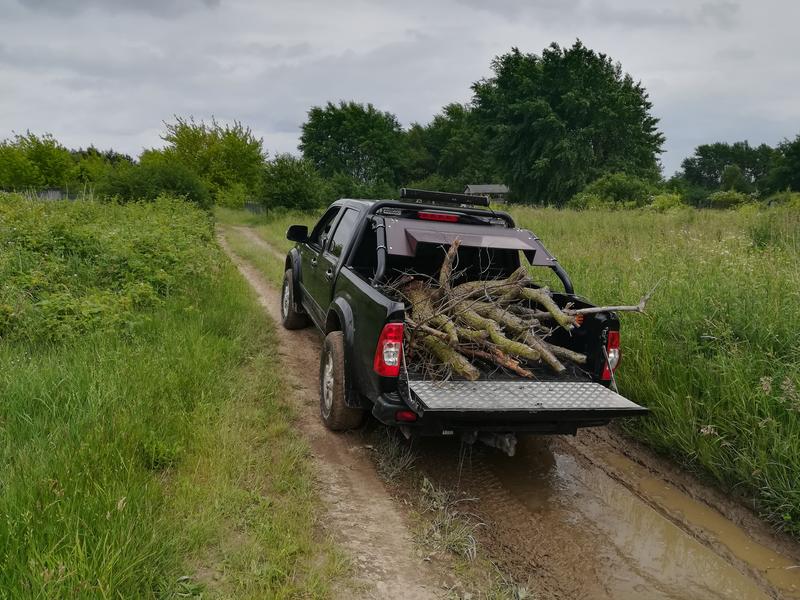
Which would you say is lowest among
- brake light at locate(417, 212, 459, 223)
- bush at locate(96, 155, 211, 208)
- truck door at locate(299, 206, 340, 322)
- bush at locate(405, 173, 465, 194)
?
truck door at locate(299, 206, 340, 322)

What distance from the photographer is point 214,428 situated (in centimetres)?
384

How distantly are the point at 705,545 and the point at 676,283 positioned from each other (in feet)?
9.20

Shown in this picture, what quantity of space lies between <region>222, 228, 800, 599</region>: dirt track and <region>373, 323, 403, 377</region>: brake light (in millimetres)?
849

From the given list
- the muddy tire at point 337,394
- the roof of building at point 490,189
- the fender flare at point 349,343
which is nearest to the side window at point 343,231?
the fender flare at point 349,343

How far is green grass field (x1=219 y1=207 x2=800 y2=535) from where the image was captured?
136 inches

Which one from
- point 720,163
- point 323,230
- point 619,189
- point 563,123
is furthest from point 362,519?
point 720,163

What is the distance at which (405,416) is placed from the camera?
3.23 m

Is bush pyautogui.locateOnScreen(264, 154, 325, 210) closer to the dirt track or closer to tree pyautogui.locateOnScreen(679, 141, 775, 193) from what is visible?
the dirt track

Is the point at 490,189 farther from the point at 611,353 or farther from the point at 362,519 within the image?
the point at 362,519

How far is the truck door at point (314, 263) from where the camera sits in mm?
5688

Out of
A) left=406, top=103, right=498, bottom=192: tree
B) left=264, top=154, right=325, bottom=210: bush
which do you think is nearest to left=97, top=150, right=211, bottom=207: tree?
left=264, top=154, right=325, bottom=210: bush

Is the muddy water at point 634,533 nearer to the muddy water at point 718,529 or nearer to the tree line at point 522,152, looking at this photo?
the muddy water at point 718,529

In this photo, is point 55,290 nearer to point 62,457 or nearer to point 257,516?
point 62,457

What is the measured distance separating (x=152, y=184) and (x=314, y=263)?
744 inches
